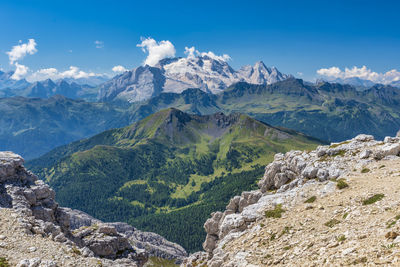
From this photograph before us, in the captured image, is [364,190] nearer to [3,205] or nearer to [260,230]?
[260,230]

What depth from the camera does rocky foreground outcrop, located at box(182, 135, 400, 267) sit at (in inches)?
729

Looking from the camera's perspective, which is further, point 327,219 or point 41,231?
point 41,231

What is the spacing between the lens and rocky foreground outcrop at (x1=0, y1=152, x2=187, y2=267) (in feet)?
88.2

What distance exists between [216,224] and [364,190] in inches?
1284

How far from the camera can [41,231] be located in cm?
3288

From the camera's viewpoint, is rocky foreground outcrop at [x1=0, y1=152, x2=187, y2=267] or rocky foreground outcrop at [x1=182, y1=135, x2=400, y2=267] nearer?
rocky foreground outcrop at [x1=182, y1=135, x2=400, y2=267]

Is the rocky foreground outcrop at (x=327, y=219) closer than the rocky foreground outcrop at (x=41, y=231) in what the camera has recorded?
Yes

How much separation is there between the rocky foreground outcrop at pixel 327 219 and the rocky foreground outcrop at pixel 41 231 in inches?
672

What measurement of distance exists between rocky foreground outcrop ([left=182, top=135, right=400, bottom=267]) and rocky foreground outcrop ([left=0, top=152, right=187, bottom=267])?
1707cm

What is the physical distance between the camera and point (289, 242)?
988 inches

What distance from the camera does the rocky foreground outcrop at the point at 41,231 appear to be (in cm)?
2688

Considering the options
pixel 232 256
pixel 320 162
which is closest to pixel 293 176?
pixel 320 162

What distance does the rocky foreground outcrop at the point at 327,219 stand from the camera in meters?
18.5

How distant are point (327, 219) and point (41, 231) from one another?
34925 mm
